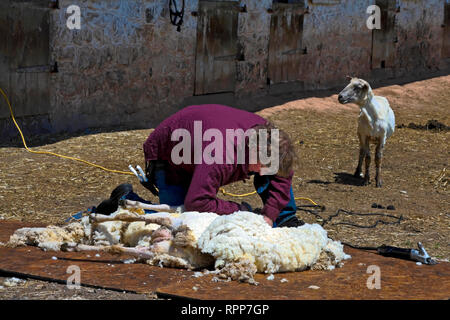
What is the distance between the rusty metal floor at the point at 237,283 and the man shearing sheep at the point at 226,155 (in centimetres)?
51

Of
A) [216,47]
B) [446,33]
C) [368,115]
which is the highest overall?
[446,33]

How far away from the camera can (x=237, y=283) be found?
398cm

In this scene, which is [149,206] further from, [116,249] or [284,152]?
[284,152]

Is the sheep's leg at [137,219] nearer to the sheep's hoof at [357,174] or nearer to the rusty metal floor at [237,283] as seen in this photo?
the rusty metal floor at [237,283]

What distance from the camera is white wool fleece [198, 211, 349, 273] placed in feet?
13.6

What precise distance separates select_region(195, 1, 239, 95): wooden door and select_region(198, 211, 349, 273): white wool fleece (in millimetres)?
8081

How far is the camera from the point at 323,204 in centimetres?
752

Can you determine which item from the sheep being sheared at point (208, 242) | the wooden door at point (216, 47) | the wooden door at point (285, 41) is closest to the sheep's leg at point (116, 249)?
the sheep being sheared at point (208, 242)

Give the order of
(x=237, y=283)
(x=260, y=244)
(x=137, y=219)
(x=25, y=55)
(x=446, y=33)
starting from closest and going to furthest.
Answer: (x=237, y=283) < (x=260, y=244) < (x=137, y=219) < (x=25, y=55) < (x=446, y=33)

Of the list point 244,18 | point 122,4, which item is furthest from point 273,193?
point 244,18

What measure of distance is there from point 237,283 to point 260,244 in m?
0.31

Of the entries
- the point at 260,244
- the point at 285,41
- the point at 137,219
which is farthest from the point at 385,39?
the point at 260,244

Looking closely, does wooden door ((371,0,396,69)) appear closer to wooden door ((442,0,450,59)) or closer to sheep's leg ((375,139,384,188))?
wooden door ((442,0,450,59))
